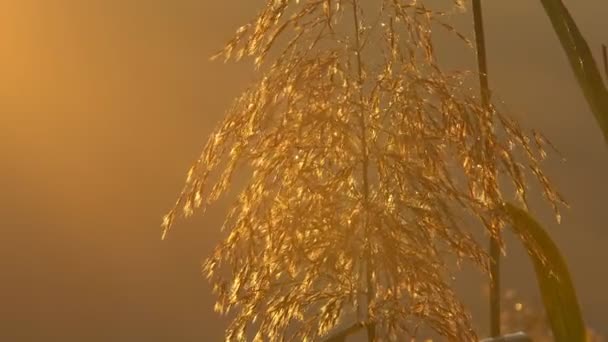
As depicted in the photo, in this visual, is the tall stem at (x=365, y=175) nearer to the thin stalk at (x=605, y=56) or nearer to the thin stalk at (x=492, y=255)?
the thin stalk at (x=492, y=255)

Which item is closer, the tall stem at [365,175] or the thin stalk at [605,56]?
the tall stem at [365,175]

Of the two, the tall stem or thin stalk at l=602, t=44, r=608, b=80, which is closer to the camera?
the tall stem

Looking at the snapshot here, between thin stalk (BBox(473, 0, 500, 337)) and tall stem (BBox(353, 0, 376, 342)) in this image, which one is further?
thin stalk (BBox(473, 0, 500, 337))

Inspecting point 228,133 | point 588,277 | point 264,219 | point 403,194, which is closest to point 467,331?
point 403,194

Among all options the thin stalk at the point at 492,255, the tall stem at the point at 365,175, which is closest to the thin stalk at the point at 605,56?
the thin stalk at the point at 492,255

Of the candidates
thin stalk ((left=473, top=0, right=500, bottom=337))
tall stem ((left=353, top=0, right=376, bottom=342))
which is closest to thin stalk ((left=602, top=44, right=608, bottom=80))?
thin stalk ((left=473, top=0, right=500, bottom=337))

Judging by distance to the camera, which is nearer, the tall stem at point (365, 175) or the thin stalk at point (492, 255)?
the tall stem at point (365, 175)

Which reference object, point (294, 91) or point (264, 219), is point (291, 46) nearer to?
point (294, 91)

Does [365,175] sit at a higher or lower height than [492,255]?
higher

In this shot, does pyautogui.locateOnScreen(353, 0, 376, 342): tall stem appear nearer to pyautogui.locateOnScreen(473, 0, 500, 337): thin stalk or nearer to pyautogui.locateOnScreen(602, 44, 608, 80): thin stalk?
pyautogui.locateOnScreen(473, 0, 500, 337): thin stalk

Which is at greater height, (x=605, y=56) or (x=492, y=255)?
(x=605, y=56)

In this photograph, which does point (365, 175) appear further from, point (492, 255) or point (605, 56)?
point (605, 56)
